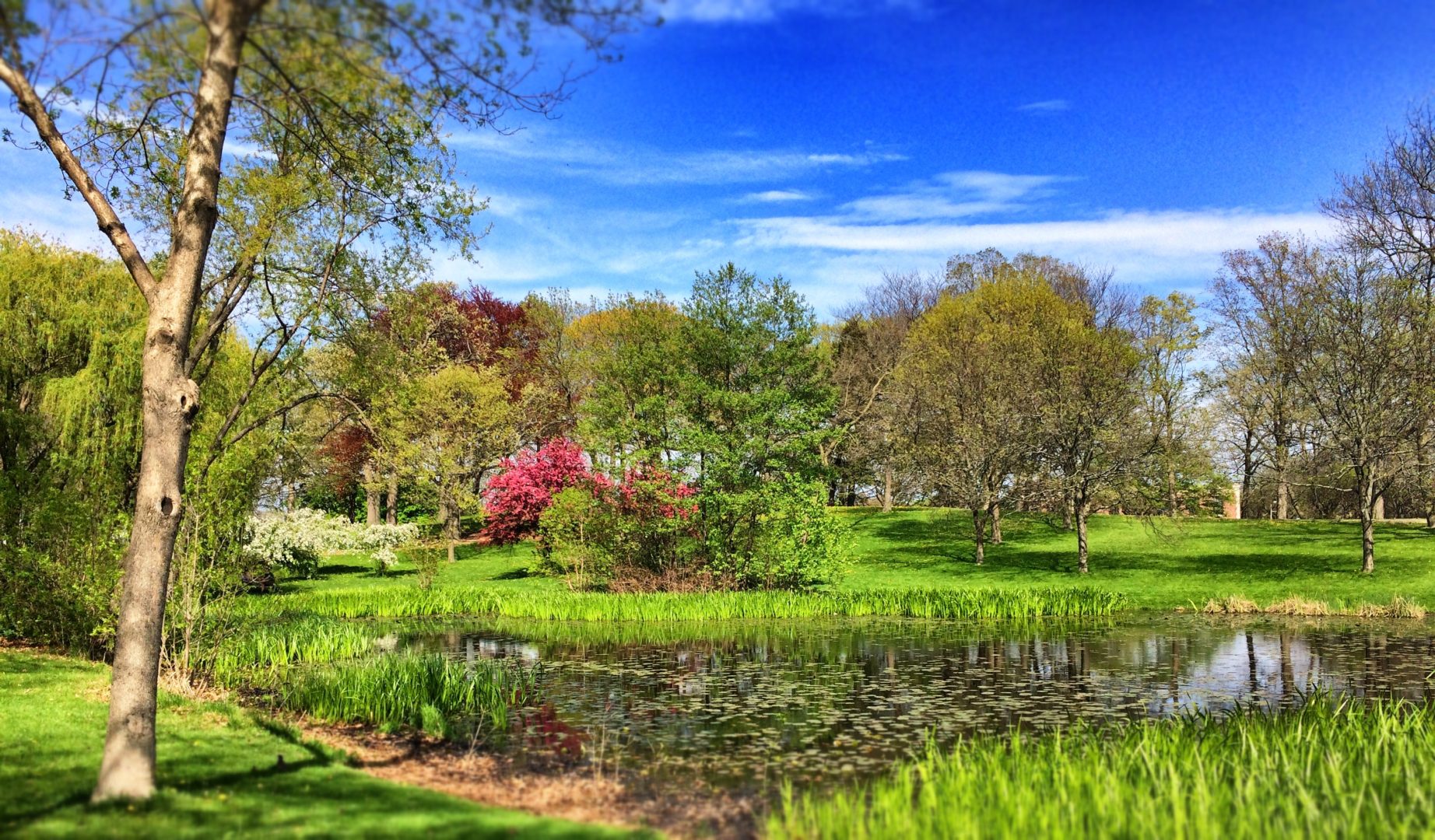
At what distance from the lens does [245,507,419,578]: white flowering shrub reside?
27.1 metres

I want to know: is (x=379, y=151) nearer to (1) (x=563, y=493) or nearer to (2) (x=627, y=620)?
(2) (x=627, y=620)

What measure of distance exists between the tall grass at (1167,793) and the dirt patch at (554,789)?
0.72 metres

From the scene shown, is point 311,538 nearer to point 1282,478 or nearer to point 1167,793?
point 1167,793

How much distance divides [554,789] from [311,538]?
77.2 feet

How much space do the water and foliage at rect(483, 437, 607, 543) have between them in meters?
11.9

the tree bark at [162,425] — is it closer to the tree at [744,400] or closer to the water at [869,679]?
the water at [869,679]

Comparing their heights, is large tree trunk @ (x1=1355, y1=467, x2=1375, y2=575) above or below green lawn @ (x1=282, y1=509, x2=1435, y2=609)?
above

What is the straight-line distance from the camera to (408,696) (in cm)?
1177

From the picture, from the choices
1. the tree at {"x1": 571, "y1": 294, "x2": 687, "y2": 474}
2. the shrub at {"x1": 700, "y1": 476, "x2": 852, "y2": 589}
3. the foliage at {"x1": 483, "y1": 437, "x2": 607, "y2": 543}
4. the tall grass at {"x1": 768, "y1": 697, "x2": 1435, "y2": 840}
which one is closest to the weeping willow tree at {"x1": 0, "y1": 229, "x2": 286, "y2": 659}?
the tall grass at {"x1": 768, "y1": 697, "x2": 1435, "y2": 840}

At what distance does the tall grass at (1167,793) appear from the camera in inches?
233

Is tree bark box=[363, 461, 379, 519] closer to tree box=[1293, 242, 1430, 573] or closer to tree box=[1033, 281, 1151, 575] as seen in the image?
tree box=[1033, 281, 1151, 575]

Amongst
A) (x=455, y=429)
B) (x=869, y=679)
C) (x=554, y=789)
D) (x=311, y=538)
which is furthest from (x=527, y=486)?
(x=554, y=789)

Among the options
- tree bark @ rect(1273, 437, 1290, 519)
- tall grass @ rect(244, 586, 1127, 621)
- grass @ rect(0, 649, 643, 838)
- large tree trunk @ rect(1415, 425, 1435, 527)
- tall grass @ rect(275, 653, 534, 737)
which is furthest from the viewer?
tree bark @ rect(1273, 437, 1290, 519)

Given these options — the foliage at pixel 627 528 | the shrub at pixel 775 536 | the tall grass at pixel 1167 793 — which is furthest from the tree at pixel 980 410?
the tall grass at pixel 1167 793
